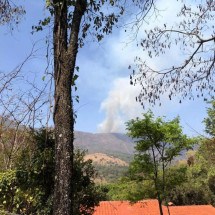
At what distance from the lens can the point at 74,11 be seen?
6957mm

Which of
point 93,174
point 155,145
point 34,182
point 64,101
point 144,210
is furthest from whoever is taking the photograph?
point 144,210

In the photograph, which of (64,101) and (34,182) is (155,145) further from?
(64,101)

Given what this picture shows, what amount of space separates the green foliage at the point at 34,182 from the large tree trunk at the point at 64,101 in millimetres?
7661

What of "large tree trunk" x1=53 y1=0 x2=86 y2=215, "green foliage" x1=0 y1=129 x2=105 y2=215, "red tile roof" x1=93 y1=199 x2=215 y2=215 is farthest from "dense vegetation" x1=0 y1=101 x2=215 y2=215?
"red tile roof" x1=93 y1=199 x2=215 y2=215

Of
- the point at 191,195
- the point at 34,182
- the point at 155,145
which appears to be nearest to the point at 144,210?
the point at 155,145

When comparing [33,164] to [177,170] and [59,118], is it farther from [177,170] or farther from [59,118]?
[177,170]

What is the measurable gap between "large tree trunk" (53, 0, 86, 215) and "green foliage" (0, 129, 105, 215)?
7.66 m

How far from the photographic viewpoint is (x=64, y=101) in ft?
21.4

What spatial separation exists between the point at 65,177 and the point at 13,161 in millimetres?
11985

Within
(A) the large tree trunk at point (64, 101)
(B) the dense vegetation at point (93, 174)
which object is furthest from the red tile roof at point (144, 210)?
(A) the large tree trunk at point (64, 101)

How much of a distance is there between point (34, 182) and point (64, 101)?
940 cm

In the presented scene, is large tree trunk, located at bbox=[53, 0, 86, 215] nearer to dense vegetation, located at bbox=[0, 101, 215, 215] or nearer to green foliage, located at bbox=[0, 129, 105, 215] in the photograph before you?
dense vegetation, located at bbox=[0, 101, 215, 215]

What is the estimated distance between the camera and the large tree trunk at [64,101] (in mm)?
6102

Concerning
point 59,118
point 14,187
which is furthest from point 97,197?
point 59,118
